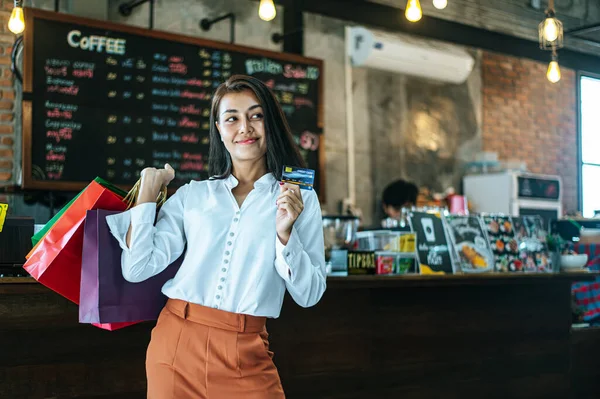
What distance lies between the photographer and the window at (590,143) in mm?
9289

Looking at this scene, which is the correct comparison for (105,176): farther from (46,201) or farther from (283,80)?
(283,80)

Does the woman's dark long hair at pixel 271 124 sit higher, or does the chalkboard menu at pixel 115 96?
the chalkboard menu at pixel 115 96

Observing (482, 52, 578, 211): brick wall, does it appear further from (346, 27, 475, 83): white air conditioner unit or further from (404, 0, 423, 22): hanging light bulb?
(404, 0, 423, 22): hanging light bulb

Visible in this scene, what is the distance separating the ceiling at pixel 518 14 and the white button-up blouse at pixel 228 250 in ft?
18.9

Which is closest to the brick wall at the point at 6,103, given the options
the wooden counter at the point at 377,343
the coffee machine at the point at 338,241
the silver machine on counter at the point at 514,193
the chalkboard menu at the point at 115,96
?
the chalkboard menu at the point at 115,96

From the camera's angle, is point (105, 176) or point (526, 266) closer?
point (526, 266)

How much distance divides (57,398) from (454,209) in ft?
17.8

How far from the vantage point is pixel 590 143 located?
9.48m

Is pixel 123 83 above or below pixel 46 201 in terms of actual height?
above

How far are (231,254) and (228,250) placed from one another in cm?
1

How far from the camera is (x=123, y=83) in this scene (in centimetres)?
530

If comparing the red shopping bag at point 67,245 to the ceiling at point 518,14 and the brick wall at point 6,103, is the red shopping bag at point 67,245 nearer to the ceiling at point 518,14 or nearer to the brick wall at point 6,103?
the brick wall at point 6,103

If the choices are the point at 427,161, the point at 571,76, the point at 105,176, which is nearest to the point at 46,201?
the point at 105,176

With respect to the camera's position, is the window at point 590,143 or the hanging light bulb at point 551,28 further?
the window at point 590,143
